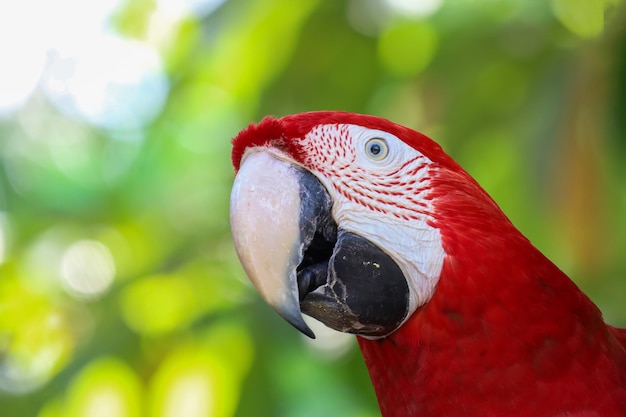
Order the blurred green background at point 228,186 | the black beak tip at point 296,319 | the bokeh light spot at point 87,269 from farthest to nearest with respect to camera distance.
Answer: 1. the bokeh light spot at point 87,269
2. the blurred green background at point 228,186
3. the black beak tip at point 296,319

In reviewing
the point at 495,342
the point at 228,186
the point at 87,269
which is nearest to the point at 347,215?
the point at 495,342

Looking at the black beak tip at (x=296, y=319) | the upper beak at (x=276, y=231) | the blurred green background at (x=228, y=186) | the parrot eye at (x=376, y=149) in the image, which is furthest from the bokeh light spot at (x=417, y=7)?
the black beak tip at (x=296, y=319)

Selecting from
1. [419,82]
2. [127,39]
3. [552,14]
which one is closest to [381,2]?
[419,82]

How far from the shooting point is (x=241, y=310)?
7.06 feet

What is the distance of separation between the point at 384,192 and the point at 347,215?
2.8 inches

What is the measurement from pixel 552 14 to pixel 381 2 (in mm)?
547

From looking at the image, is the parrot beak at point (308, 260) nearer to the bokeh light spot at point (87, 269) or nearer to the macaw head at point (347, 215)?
the macaw head at point (347, 215)

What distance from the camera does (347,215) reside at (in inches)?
36.6

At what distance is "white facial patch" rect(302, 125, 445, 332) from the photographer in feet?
3.04

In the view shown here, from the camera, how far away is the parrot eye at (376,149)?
97 centimetres

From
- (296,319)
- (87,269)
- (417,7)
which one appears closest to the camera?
(296,319)

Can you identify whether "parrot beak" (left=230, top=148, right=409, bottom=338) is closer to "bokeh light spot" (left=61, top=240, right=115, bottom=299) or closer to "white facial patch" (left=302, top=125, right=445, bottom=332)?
"white facial patch" (left=302, top=125, right=445, bottom=332)

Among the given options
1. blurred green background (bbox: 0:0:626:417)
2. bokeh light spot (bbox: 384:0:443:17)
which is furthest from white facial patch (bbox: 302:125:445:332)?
bokeh light spot (bbox: 384:0:443:17)

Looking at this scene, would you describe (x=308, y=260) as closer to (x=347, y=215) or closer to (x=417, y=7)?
(x=347, y=215)
